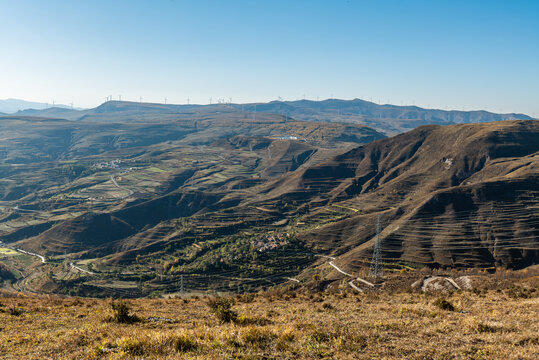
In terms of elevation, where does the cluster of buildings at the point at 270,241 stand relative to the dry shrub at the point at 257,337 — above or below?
below

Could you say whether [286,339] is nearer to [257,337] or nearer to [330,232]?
[257,337]

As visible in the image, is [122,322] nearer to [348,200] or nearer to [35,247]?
[348,200]

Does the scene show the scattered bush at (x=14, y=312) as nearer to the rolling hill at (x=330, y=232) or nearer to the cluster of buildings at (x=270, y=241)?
the rolling hill at (x=330, y=232)

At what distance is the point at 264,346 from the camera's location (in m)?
15.2

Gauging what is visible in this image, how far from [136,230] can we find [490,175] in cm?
18648

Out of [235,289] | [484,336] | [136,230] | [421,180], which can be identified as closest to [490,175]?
[421,180]

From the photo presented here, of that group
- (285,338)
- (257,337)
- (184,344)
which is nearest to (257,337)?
(257,337)

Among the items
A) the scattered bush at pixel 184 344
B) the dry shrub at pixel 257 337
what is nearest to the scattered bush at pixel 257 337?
the dry shrub at pixel 257 337

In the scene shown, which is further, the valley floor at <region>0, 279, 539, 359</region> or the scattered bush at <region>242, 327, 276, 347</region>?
the scattered bush at <region>242, 327, 276, 347</region>

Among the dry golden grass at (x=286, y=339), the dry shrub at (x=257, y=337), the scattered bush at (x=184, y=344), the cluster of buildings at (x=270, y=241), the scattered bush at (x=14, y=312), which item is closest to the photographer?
the dry golden grass at (x=286, y=339)

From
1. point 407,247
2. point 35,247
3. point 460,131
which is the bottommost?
point 35,247

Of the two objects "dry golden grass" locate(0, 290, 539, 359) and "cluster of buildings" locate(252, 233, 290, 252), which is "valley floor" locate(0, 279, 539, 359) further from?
"cluster of buildings" locate(252, 233, 290, 252)

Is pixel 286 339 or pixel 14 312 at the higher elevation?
pixel 286 339

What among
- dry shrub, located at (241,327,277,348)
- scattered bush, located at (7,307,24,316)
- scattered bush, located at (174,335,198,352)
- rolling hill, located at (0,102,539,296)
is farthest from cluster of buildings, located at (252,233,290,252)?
scattered bush, located at (174,335,198,352)
